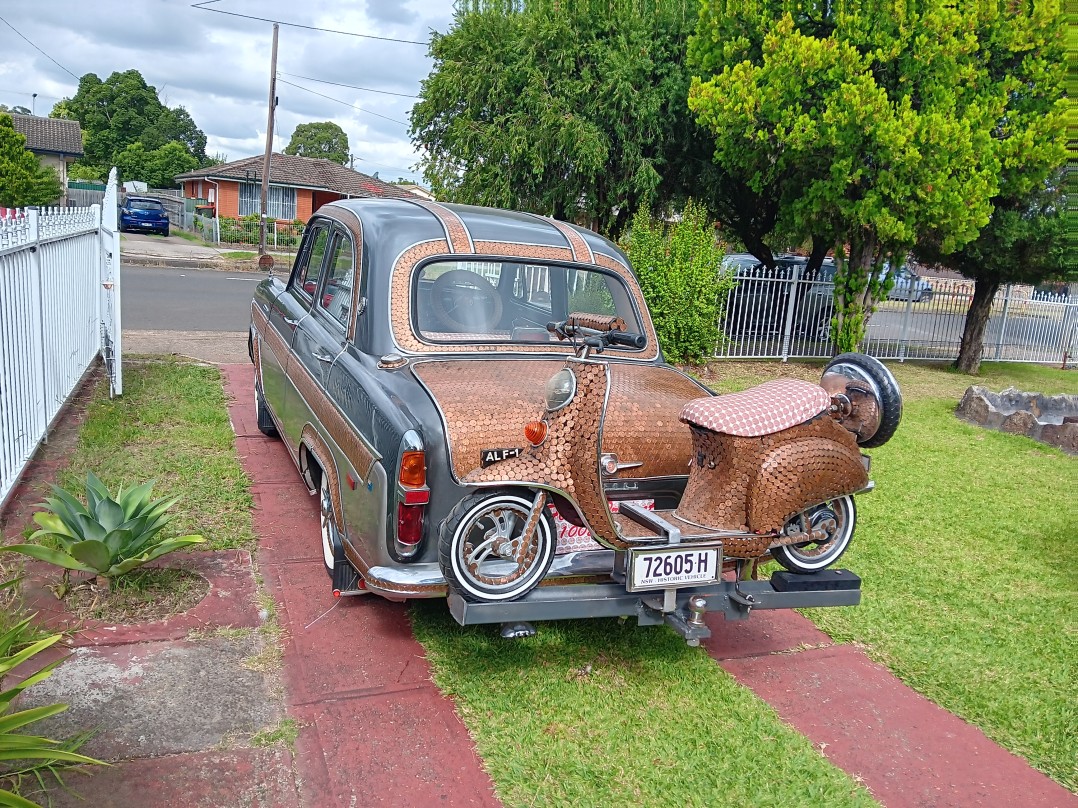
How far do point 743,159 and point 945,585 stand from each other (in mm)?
9874

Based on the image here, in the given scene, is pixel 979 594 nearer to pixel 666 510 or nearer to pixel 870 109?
pixel 666 510

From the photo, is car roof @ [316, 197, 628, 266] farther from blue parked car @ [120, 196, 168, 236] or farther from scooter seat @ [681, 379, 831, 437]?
blue parked car @ [120, 196, 168, 236]

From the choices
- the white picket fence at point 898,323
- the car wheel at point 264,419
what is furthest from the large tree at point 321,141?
the car wheel at point 264,419

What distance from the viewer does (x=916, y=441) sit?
9234mm

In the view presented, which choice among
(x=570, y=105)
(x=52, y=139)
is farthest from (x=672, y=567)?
(x=52, y=139)

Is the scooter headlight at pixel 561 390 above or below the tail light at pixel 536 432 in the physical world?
above

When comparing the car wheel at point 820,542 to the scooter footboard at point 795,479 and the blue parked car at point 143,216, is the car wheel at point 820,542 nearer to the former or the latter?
the scooter footboard at point 795,479

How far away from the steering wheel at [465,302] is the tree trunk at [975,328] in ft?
41.4

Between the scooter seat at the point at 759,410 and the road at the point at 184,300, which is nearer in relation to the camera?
the scooter seat at the point at 759,410

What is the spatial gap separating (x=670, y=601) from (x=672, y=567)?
168 mm

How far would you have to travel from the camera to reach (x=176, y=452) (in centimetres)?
636

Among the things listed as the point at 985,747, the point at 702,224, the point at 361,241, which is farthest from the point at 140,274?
the point at 985,747

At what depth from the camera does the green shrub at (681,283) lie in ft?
37.0

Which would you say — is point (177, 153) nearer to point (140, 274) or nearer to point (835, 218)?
point (140, 274)
